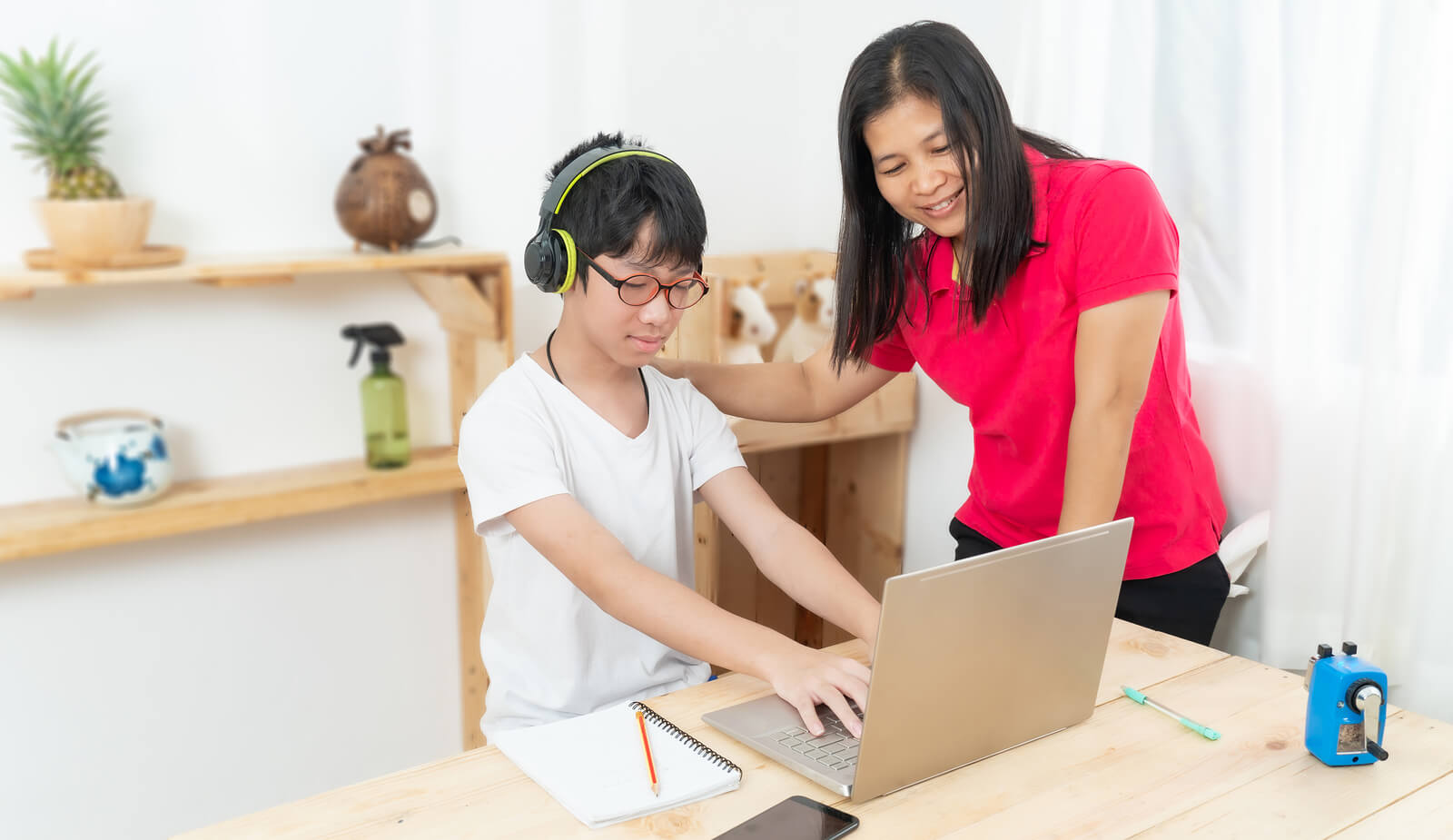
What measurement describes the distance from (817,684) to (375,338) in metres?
1.28

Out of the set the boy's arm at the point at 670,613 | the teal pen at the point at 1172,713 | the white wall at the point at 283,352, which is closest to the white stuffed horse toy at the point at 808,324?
the white wall at the point at 283,352

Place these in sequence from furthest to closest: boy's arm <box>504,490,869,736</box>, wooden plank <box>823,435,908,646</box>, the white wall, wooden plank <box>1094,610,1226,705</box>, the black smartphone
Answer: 1. wooden plank <box>823,435,908,646</box>
2. the white wall
3. wooden plank <box>1094,610,1226,705</box>
4. boy's arm <box>504,490,869,736</box>
5. the black smartphone

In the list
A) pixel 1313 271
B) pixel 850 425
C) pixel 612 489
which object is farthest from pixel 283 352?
pixel 1313 271

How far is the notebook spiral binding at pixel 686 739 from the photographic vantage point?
1.01 meters

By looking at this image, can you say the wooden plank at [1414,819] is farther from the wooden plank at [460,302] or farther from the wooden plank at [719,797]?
the wooden plank at [460,302]

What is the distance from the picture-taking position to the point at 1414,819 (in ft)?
3.12

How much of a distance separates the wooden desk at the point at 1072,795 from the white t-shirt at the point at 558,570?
0.85 feet

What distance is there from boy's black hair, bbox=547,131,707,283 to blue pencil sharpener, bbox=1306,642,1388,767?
80cm

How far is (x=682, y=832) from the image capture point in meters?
0.91

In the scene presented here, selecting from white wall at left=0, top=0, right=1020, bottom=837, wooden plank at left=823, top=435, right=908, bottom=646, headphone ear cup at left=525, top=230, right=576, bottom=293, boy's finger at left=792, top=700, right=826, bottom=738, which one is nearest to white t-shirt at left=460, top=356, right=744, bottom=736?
headphone ear cup at left=525, top=230, right=576, bottom=293

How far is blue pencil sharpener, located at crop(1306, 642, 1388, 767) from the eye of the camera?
3.36 feet

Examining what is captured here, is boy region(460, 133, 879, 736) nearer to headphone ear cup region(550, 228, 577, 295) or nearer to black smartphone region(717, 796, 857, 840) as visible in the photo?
headphone ear cup region(550, 228, 577, 295)

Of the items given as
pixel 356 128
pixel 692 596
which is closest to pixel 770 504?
pixel 692 596

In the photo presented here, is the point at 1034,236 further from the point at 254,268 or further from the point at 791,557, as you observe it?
the point at 254,268
